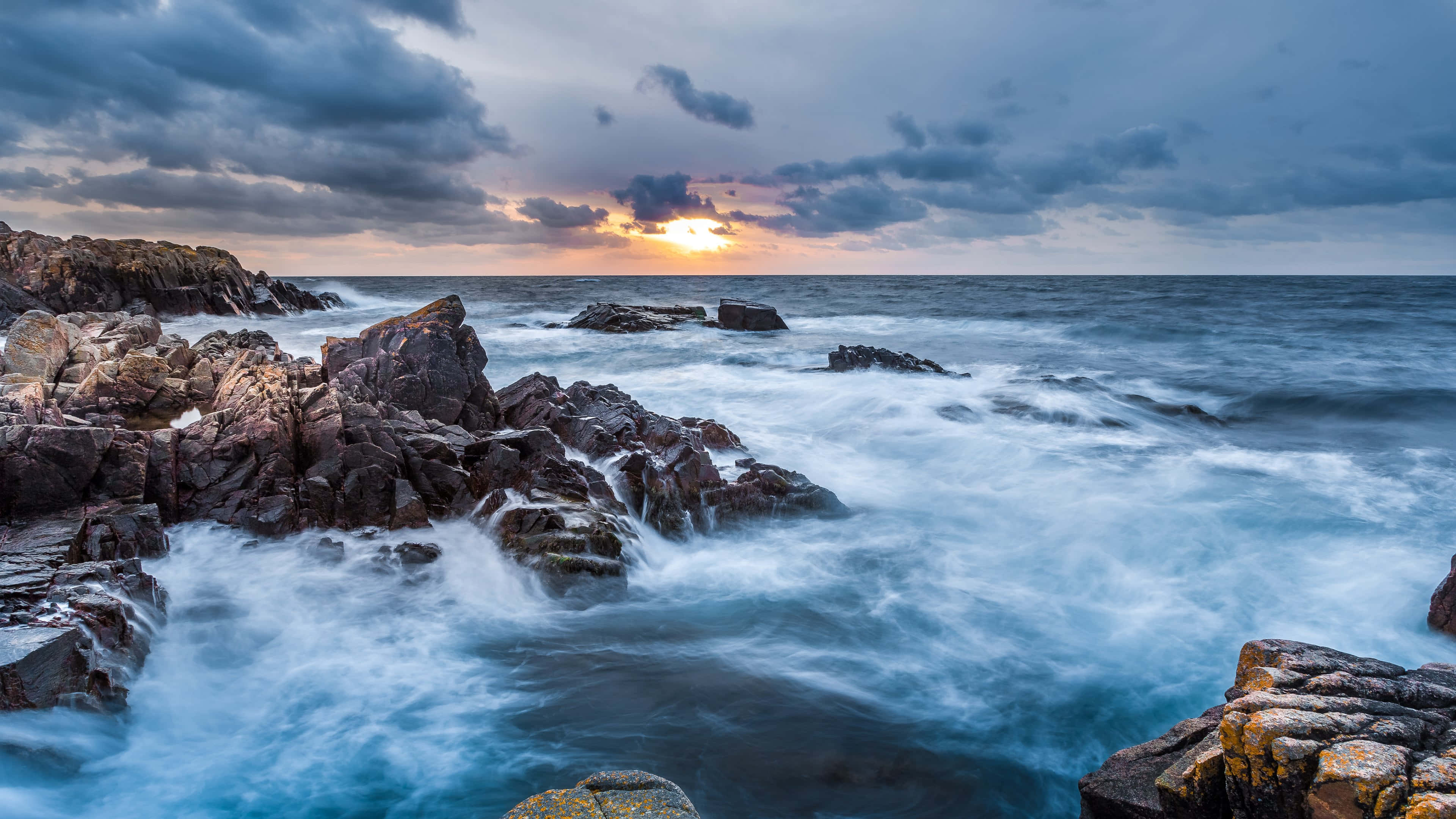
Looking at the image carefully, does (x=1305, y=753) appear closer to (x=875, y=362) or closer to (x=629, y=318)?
(x=875, y=362)

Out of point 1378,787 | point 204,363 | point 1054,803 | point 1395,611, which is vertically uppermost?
point 204,363

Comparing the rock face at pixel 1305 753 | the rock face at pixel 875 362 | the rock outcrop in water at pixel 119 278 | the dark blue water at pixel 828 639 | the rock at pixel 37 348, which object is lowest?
the dark blue water at pixel 828 639

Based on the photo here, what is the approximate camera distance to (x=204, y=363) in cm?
1037

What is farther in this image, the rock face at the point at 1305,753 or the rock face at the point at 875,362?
the rock face at the point at 875,362

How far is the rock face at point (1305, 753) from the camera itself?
2.78 metres

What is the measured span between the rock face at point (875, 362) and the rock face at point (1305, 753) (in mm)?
15720

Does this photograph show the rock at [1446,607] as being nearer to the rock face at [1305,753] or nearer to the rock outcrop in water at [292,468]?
the rock face at [1305,753]

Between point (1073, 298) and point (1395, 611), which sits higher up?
point (1073, 298)

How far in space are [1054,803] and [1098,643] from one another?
2.34 metres

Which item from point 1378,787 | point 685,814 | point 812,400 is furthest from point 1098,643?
point 812,400

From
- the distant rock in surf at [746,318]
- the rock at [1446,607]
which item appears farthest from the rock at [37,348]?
the distant rock in surf at [746,318]

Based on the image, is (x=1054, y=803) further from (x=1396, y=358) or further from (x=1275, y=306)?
(x=1275, y=306)

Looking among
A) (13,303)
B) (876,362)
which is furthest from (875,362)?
(13,303)

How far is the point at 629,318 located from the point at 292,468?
24.0m
